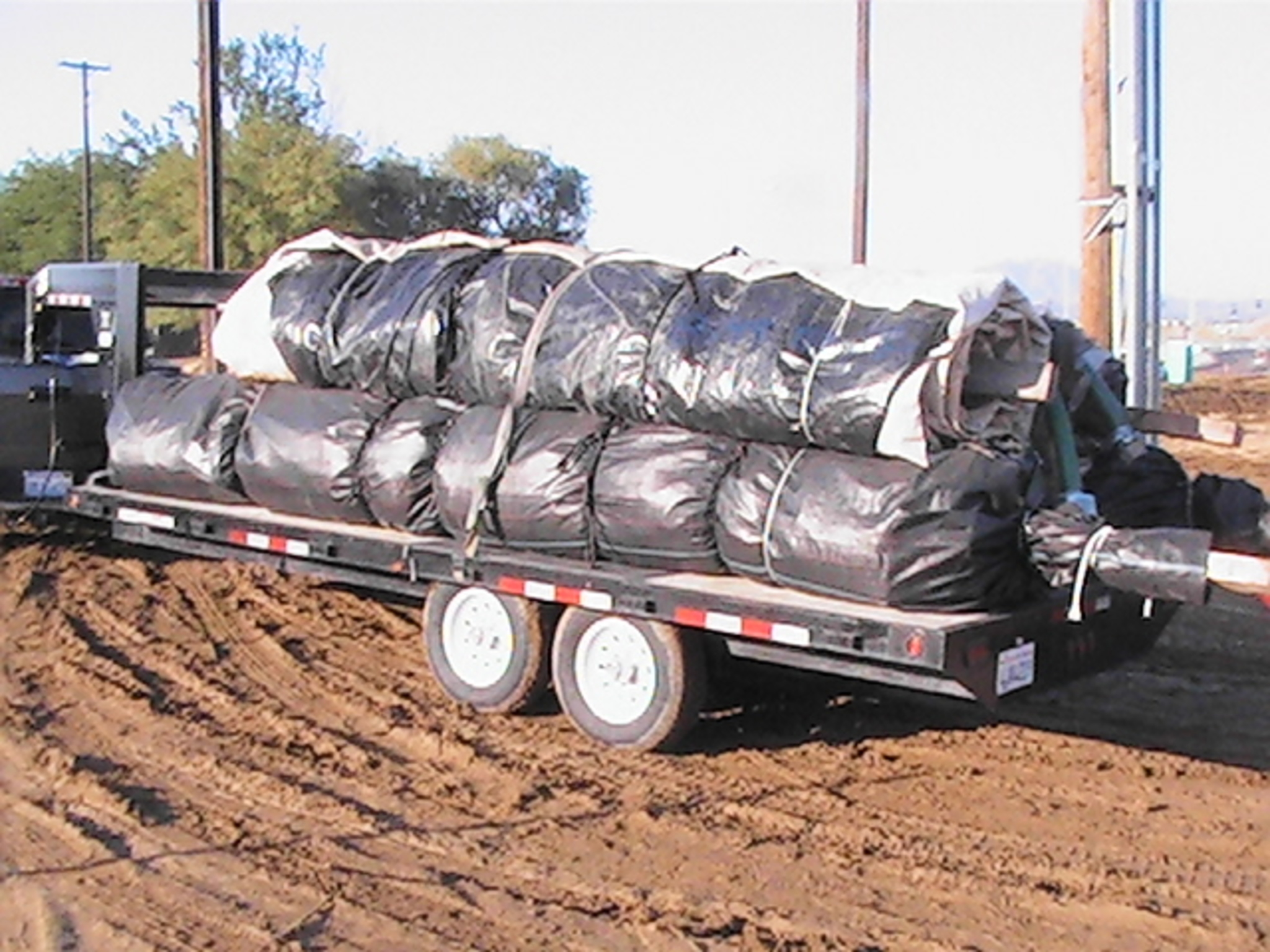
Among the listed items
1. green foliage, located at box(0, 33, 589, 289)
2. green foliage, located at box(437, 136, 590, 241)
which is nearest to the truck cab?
green foliage, located at box(0, 33, 589, 289)

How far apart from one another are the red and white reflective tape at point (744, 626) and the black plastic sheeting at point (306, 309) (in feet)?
8.96

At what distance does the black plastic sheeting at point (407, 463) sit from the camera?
779cm

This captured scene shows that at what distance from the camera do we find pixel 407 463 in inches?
307

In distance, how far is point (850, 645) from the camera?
623 cm

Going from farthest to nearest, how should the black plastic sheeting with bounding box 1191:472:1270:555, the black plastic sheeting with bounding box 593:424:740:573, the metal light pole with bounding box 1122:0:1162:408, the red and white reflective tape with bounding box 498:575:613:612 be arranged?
the metal light pole with bounding box 1122:0:1162:408
the black plastic sheeting with bounding box 1191:472:1270:555
the red and white reflective tape with bounding box 498:575:613:612
the black plastic sheeting with bounding box 593:424:740:573

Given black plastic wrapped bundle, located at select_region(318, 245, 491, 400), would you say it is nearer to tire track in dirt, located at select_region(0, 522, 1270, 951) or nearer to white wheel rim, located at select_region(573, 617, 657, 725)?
white wheel rim, located at select_region(573, 617, 657, 725)

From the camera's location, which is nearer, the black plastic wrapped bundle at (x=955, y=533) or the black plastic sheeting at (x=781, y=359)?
the black plastic wrapped bundle at (x=955, y=533)

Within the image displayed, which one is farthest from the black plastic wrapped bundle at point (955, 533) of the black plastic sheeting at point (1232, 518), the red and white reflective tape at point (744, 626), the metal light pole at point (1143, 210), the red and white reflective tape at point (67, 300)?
the red and white reflective tape at point (67, 300)

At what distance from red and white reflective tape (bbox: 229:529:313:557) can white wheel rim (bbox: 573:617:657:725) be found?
1725 millimetres

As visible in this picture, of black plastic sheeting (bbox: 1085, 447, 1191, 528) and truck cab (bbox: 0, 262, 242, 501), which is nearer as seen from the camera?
black plastic sheeting (bbox: 1085, 447, 1191, 528)

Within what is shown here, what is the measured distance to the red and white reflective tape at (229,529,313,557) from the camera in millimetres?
8242

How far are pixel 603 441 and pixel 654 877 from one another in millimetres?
2115

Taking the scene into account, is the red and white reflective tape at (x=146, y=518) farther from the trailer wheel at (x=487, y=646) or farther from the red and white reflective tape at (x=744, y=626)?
the red and white reflective tape at (x=744, y=626)

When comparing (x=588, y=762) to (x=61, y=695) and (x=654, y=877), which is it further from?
(x=61, y=695)
